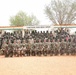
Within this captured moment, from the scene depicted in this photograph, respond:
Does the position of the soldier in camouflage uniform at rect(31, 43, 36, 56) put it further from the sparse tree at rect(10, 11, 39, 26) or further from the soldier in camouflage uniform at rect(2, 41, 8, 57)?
the sparse tree at rect(10, 11, 39, 26)

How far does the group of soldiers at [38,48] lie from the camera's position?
22.3 metres

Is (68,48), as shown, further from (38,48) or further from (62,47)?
(38,48)

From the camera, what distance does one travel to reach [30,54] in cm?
2253

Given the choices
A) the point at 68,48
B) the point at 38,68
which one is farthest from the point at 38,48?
the point at 38,68

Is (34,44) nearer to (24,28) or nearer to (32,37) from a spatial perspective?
(32,37)

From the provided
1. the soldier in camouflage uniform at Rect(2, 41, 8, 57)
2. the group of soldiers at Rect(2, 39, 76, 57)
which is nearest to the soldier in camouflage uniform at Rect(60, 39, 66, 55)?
the group of soldiers at Rect(2, 39, 76, 57)

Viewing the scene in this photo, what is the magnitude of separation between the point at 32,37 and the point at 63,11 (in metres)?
27.7

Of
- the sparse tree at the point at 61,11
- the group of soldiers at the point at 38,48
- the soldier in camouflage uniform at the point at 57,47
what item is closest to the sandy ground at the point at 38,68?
the group of soldiers at the point at 38,48

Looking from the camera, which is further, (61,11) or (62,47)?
(61,11)

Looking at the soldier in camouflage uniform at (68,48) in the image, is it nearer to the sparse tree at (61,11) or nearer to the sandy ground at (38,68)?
the sandy ground at (38,68)

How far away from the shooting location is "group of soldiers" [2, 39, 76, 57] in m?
22.3

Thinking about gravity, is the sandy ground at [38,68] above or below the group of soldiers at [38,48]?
above

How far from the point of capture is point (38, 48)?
22.5 meters

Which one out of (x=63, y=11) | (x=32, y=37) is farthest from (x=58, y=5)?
(x=32, y=37)
